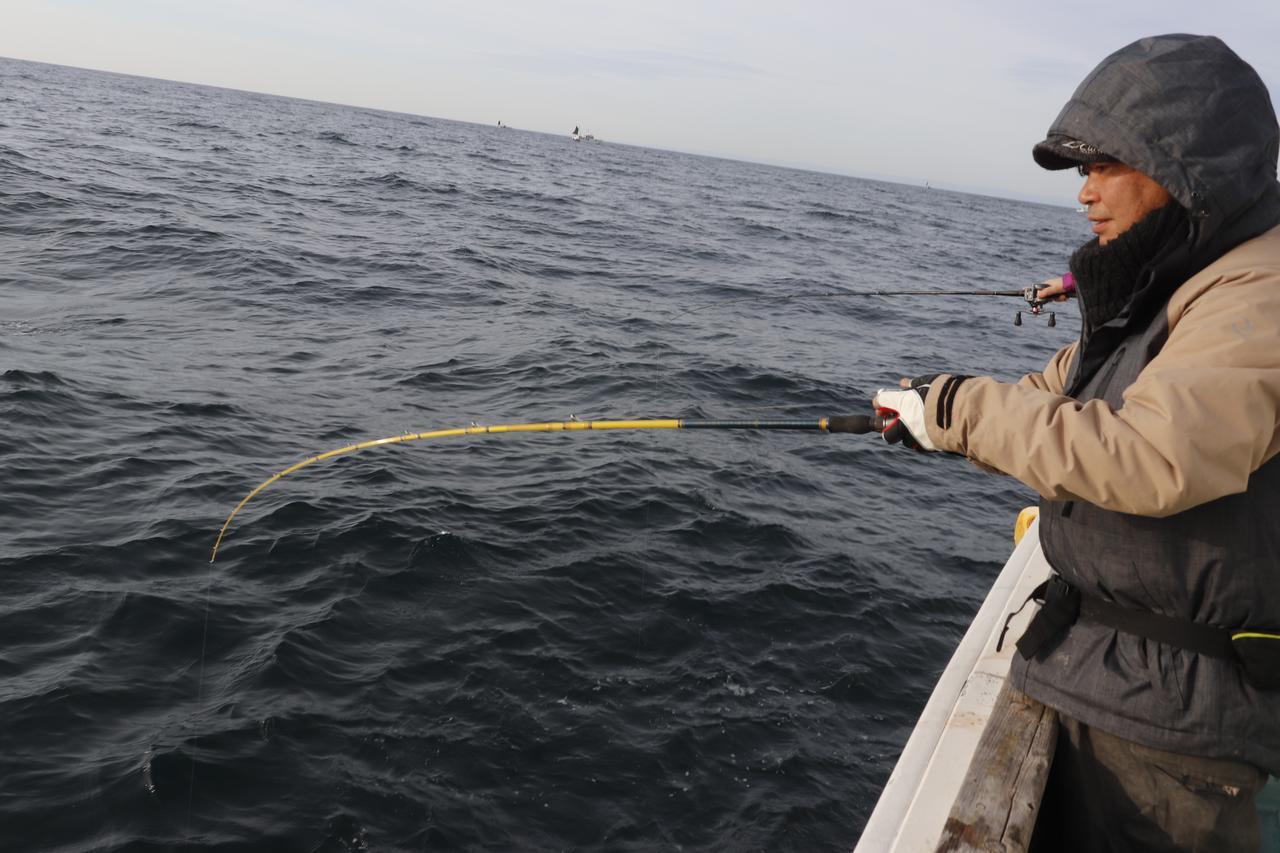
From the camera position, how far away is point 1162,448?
5.85 feet

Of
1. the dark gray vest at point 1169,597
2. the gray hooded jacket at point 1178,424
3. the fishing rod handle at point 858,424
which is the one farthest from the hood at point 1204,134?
the fishing rod handle at point 858,424

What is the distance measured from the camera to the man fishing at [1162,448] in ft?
5.91

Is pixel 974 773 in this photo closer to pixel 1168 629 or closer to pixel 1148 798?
pixel 1148 798

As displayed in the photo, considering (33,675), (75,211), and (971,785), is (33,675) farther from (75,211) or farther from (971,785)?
(75,211)

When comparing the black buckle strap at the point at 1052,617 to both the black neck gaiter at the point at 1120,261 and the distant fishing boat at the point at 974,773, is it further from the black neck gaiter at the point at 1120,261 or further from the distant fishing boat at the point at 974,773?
the black neck gaiter at the point at 1120,261

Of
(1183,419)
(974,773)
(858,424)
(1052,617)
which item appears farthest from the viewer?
(858,424)

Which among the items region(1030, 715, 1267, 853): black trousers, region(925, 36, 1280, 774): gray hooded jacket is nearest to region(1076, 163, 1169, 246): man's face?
region(925, 36, 1280, 774): gray hooded jacket

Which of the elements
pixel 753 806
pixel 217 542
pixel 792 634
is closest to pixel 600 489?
pixel 792 634

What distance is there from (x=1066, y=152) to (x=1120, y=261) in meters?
0.31

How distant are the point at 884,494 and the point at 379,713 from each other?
543 cm

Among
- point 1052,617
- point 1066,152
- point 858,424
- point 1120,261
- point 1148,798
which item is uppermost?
point 1066,152

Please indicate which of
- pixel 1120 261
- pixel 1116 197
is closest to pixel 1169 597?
pixel 1120 261

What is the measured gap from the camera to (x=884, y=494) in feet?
28.3

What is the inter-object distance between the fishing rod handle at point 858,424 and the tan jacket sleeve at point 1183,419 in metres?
0.76
